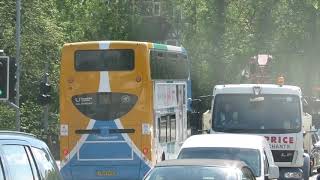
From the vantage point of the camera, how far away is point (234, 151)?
14758mm

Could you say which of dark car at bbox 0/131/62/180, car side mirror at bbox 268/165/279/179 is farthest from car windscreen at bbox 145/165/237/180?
car side mirror at bbox 268/165/279/179

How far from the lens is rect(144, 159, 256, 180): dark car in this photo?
10.7 m

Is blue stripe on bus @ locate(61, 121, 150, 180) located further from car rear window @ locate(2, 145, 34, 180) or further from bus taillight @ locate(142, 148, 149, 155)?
car rear window @ locate(2, 145, 34, 180)

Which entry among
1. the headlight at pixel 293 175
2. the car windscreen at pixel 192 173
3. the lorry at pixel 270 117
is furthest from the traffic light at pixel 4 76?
the car windscreen at pixel 192 173

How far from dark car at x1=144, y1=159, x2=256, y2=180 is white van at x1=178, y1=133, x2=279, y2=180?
10.9ft

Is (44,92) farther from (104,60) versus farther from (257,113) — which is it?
(257,113)

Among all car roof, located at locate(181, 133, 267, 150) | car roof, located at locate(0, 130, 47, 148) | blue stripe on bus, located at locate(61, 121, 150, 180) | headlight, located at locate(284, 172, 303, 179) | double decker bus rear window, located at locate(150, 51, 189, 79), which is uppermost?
double decker bus rear window, located at locate(150, 51, 189, 79)

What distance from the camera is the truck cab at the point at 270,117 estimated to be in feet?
66.5

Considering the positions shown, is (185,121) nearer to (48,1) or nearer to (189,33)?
(48,1)

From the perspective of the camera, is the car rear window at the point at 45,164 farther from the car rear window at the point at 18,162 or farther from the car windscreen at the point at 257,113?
the car windscreen at the point at 257,113

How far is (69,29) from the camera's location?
5766cm

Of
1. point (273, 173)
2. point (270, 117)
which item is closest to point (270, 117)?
point (270, 117)

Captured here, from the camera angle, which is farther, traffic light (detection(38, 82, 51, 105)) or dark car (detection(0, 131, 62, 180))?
traffic light (detection(38, 82, 51, 105))

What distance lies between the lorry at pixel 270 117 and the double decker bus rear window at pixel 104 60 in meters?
2.42
